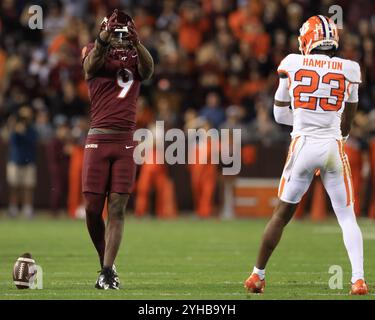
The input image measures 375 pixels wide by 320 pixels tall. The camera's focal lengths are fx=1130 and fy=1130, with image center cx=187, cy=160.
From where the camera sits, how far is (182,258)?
13289mm

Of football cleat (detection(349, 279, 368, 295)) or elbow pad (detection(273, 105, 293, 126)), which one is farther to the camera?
elbow pad (detection(273, 105, 293, 126))

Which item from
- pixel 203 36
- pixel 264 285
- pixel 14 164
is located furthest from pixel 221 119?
pixel 264 285

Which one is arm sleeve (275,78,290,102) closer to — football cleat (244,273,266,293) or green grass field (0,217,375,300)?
football cleat (244,273,266,293)

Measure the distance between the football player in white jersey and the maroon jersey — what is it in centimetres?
142

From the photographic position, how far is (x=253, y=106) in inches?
900

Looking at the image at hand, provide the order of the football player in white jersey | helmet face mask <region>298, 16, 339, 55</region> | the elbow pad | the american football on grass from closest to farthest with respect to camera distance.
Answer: the football player in white jersey < helmet face mask <region>298, 16, 339, 55</region> < the elbow pad < the american football on grass

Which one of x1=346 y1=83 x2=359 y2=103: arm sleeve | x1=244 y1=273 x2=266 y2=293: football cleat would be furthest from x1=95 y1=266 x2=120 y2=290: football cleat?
x1=346 y1=83 x2=359 y2=103: arm sleeve

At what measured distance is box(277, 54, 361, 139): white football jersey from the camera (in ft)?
30.5

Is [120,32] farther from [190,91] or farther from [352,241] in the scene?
[190,91]

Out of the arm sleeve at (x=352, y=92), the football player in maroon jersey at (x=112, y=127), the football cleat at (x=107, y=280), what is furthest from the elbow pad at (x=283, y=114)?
the football cleat at (x=107, y=280)

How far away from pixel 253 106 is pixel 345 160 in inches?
534

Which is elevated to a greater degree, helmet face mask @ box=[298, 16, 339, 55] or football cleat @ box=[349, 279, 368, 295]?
helmet face mask @ box=[298, 16, 339, 55]

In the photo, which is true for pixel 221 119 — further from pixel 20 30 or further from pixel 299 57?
pixel 299 57
